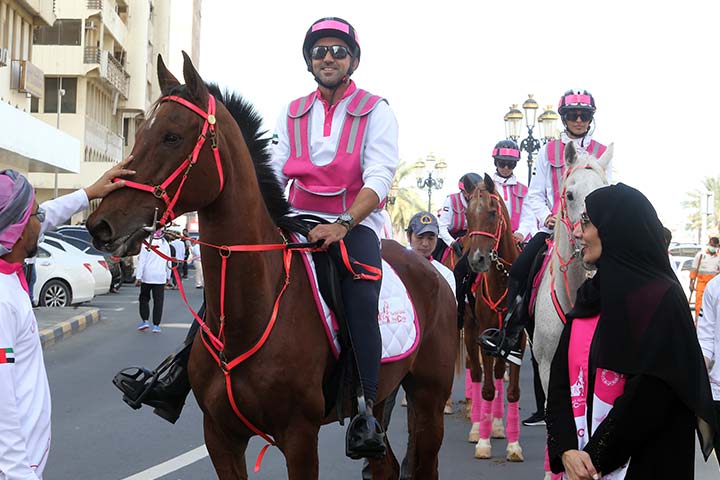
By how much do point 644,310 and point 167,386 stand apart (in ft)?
9.11

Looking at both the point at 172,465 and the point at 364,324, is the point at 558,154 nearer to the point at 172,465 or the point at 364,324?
the point at 364,324

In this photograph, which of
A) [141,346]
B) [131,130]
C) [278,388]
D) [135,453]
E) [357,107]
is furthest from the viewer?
[131,130]

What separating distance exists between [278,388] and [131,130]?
2634 inches

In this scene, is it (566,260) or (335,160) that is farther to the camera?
(566,260)

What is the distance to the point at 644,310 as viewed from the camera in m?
3.60

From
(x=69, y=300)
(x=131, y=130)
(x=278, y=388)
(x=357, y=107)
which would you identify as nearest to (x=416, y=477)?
(x=278, y=388)

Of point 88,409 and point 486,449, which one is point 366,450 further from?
point 88,409

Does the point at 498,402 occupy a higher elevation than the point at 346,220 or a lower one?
lower

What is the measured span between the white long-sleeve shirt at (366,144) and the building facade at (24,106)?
68.4ft

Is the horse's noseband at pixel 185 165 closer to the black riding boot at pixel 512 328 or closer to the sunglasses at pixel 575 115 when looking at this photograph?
the black riding boot at pixel 512 328

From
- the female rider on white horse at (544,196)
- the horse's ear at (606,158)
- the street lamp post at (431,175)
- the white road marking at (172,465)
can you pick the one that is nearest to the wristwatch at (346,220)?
the horse's ear at (606,158)

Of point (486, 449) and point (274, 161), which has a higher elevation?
point (274, 161)

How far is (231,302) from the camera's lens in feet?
15.2

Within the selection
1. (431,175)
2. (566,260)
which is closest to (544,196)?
(566,260)
